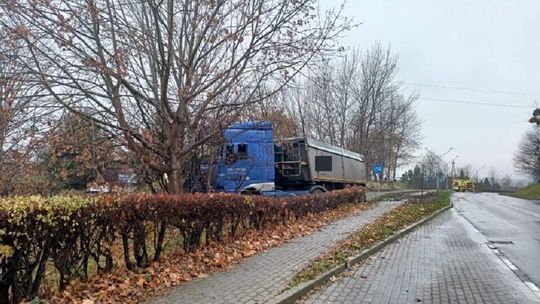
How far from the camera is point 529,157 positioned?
8794 centimetres

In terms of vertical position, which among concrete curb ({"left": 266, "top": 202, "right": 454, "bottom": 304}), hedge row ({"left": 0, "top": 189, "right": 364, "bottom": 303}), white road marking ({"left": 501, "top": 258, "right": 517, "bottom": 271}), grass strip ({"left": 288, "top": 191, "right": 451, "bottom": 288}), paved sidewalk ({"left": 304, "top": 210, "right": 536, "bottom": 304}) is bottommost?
white road marking ({"left": 501, "top": 258, "right": 517, "bottom": 271})

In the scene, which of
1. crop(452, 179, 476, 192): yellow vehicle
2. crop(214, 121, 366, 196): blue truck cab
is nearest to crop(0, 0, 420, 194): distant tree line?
crop(214, 121, 366, 196): blue truck cab

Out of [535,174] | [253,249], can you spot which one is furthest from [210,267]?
[535,174]

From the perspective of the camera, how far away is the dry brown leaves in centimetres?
629

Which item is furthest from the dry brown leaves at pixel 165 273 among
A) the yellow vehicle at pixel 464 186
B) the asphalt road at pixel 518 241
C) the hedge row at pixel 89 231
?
the yellow vehicle at pixel 464 186

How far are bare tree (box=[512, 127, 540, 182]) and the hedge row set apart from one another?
78.5 meters

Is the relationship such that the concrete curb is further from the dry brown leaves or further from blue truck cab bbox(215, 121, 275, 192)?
blue truck cab bbox(215, 121, 275, 192)

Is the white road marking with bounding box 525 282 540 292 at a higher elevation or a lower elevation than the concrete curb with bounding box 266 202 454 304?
lower

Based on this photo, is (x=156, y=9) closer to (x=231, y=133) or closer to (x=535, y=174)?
(x=231, y=133)

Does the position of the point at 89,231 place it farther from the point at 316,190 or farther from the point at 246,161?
the point at 316,190

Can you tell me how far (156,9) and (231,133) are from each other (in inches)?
256

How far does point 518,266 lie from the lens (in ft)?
33.4

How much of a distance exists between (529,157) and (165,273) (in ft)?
302

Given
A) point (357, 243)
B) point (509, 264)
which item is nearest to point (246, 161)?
point (357, 243)
